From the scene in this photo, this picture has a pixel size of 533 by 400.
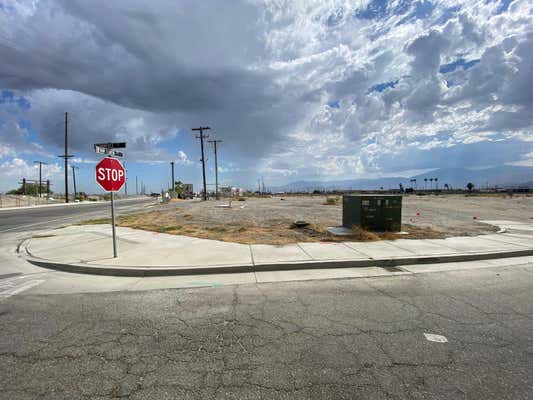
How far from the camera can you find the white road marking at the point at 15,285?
423 centimetres

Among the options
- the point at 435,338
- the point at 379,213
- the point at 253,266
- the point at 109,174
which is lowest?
the point at 435,338

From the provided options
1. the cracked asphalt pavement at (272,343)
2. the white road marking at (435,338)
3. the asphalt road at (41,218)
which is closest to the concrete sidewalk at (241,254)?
the cracked asphalt pavement at (272,343)

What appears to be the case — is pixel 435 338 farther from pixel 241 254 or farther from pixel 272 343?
pixel 241 254

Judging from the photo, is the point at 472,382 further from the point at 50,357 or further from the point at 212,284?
the point at 50,357

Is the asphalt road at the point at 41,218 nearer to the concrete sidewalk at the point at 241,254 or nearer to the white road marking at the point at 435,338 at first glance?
the concrete sidewalk at the point at 241,254

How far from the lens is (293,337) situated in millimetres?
2844

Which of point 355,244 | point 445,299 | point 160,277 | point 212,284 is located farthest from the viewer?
point 355,244

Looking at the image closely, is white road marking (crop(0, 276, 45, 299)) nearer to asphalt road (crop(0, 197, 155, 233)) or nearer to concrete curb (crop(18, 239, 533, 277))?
→ concrete curb (crop(18, 239, 533, 277))

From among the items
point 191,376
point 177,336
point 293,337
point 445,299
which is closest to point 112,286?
point 177,336

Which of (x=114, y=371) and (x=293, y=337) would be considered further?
(x=293, y=337)

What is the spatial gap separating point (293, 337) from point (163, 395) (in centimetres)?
147

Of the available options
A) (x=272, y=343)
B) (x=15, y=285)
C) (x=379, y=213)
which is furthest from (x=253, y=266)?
(x=379, y=213)

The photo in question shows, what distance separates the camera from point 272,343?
273cm

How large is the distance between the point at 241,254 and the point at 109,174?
4.01 metres
